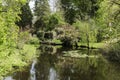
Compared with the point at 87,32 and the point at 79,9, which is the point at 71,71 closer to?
the point at 87,32

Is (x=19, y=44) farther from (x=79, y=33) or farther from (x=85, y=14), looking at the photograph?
(x=85, y=14)

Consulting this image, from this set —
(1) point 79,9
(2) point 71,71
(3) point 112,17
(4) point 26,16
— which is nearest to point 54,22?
(4) point 26,16

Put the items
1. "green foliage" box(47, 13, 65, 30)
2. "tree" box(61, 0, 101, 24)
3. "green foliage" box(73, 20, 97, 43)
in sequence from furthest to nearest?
"tree" box(61, 0, 101, 24) < "green foliage" box(47, 13, 65, 30) < "green foliage" box(73, 20, 97, 43)

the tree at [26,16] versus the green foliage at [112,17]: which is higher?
the tree at [26,16]

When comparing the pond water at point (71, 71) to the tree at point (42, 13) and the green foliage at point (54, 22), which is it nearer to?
the green foliage at point (54, 22)

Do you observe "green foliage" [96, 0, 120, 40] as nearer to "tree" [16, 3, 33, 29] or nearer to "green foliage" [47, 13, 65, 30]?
"green foliage" [47, 13, 65, 30]

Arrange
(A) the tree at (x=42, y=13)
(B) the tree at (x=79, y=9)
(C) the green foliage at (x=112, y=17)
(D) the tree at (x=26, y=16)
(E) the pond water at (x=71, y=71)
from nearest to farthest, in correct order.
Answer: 1. (C) the green foliage at (x=112, y=17)
2. (E) the pond water at (x=71, y=71)
3. (D) the tree at (x=26, y=16)
4. (A) the tree at (x=42, y=13)
5. (B) the tree at (x=79, y=9)

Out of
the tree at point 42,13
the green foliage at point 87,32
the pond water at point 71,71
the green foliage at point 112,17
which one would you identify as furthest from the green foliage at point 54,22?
the green foliage at point 112,17

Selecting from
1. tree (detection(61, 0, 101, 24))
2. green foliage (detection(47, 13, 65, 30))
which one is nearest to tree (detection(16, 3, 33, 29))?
green foliage (detection(47, 13, 65, 30))

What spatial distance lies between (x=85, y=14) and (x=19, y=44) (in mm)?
34624

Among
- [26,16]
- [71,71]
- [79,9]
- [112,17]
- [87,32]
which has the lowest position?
[71,71]

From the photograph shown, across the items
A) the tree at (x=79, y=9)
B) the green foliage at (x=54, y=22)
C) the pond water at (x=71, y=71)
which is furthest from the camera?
the tree at (x=79, y=9)

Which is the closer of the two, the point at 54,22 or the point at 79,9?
the point at 54,22

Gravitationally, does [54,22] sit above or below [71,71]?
above
